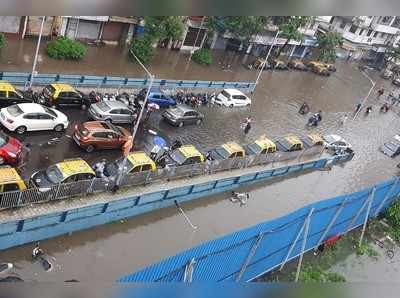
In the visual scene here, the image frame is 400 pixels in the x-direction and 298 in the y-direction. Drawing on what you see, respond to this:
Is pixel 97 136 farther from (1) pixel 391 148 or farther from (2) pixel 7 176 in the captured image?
(1) pixel 391 148

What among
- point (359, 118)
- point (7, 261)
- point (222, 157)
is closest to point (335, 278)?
point (222, 157)

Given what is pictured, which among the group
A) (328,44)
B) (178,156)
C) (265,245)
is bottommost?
(178,156)

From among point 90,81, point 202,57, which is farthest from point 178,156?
point 202,57

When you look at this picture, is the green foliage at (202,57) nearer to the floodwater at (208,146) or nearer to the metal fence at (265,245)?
the floodwater at (208,146)

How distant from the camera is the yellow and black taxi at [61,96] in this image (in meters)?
22.6

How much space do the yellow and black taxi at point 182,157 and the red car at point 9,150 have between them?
5804mm

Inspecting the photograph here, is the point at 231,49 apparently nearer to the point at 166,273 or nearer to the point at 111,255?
the point at 111,255

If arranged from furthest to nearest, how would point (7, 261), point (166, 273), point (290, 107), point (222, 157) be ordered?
point (290, 107)
point (222, 157)
point (7, 261)
point (166, 273)

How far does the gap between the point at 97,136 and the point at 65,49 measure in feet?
38.5

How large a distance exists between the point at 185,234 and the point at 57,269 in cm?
523

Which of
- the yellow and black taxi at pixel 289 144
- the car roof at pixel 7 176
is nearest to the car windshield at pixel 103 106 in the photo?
the car roof at pixel 7 176

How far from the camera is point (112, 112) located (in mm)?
23312

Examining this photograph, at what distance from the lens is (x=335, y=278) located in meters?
18.1

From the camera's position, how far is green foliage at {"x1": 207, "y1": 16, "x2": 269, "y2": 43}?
38500 millimetres
